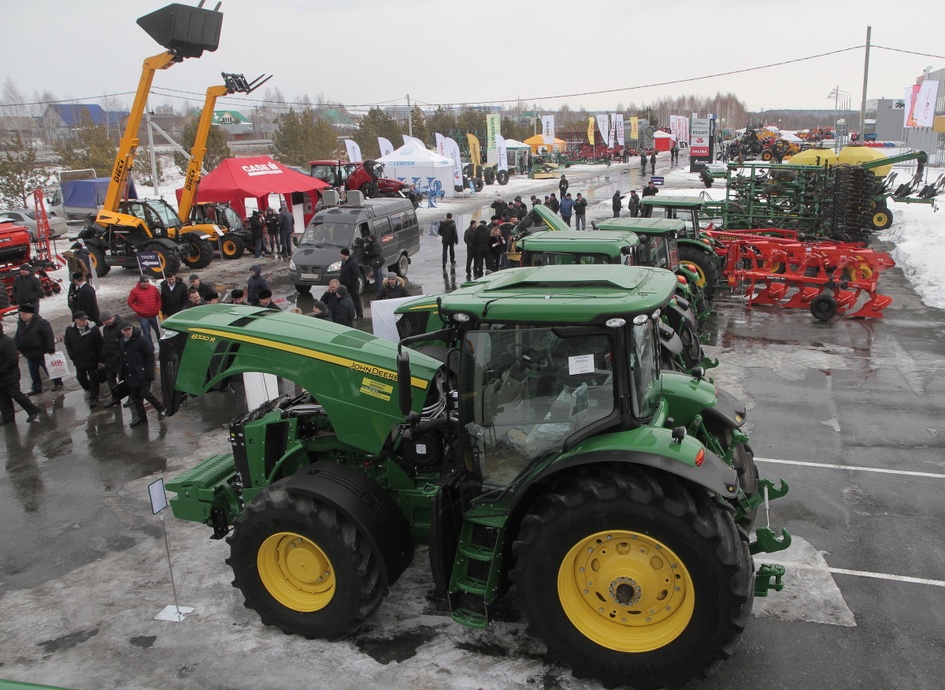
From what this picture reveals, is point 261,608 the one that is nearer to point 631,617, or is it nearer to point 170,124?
point 631,617

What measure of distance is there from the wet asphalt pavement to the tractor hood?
1.39 meters

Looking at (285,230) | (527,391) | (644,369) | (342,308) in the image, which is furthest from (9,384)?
(285,230)

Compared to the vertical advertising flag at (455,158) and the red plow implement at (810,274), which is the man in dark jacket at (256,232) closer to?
the red plow implement at (810,274)

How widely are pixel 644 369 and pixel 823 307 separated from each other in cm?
1022

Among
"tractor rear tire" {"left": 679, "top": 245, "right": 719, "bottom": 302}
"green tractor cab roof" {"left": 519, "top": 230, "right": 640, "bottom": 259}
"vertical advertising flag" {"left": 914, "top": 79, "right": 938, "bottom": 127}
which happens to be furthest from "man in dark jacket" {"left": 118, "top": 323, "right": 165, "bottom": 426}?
"vertical advertising flag" {"left": 914, "top": 79, "right": 938, "bottom": 127}

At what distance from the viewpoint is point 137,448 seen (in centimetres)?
845

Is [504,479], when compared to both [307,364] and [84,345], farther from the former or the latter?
[84,345]

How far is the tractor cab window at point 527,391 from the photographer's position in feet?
13.6

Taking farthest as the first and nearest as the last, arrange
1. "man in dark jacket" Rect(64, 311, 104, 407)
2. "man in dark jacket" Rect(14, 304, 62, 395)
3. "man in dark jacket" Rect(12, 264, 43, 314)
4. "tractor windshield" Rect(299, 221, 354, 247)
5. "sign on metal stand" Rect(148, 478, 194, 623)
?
"tractor windshield" Rect(299, 221, 354, 247)
"man in dark jacket" Rect(12, 264, 43, 314)
"man in dark jacket" Rect(14, 304, 62, 395)
"man in dark jacket" Rect(64, 311, 104, 407)
"sign on metal stand" Rect(148, 478, 194, 623)

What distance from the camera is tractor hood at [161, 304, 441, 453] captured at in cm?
478

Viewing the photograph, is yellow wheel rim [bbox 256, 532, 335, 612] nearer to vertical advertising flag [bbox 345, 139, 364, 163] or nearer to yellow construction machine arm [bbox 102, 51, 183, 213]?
yellow construction machine arm [bbox 102, 51, 183, 213]

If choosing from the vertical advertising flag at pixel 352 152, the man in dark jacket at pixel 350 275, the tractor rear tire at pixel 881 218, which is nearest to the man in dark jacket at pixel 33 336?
the man in dark jacket at pixel 350 275

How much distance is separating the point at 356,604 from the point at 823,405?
6.92 metres

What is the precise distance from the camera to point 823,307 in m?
13.1
